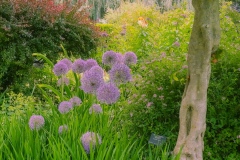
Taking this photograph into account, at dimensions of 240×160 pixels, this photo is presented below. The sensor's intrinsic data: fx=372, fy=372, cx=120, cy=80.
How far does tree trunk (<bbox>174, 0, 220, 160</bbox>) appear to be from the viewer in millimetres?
2117

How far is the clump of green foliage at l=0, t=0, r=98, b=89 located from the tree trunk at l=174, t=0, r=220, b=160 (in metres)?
3.08

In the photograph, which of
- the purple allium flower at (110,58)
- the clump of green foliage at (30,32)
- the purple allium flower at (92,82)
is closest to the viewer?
the purple allium flower at (92,82)

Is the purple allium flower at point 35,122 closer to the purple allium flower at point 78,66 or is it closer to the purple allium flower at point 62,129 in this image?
the purple allium flower at point 62,129

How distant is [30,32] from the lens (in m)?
5.09

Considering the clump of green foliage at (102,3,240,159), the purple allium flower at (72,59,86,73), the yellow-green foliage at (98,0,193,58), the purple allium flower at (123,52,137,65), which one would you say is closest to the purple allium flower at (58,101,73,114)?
the purple allium flower at (72,59,86,73)

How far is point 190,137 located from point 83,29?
370 cm

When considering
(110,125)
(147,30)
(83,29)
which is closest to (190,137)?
(110,125)

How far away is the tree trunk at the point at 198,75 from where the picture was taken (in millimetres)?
2117

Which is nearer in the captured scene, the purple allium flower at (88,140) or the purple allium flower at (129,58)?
the purple allium flower at (88,140)

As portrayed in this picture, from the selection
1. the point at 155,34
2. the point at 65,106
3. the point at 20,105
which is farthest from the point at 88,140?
the point at 155,34

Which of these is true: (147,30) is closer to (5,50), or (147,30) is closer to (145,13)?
(145,13)

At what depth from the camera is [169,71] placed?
3.08 m

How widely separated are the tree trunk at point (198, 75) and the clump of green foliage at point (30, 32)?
3.08m

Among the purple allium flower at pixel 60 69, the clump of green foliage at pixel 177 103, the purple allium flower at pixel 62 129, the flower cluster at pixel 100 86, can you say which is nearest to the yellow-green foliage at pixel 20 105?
the purple allium flower at pixel 60 69
